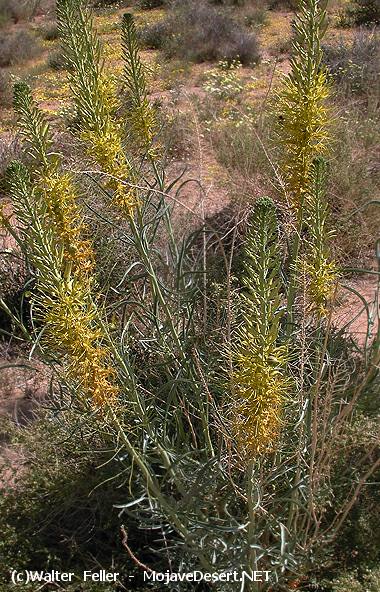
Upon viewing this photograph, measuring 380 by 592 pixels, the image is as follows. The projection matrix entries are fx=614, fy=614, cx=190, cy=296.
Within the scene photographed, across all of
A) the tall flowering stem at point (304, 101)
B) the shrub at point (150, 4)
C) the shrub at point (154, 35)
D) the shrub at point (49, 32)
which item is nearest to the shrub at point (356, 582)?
the tall flowering stem at point (304, 101)

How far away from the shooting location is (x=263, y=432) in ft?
4.99

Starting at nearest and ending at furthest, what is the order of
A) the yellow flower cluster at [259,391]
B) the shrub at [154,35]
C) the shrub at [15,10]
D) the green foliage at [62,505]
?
the yellow flower cluster at [259,391]
the green foliage at [62,505]
the shrub at [154,35]
the shrub at [15,10]

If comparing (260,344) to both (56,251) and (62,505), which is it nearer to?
(56,251)

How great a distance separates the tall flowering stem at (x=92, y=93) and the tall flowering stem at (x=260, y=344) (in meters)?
0.59

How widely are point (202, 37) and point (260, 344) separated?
10891 mm

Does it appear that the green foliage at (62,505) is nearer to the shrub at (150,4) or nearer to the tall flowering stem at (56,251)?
the tall flowering stem at (56,251)

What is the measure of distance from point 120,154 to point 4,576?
74.0 inches

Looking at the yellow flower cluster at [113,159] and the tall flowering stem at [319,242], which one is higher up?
the yellow flower cluster at [113,159]

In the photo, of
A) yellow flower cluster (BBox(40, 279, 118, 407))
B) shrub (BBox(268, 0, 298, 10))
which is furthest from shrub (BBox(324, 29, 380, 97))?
yellow flower cluster (BBox(40, 279, 118, 407))

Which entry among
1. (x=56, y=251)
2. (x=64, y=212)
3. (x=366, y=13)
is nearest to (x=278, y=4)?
(x=366, y=13)

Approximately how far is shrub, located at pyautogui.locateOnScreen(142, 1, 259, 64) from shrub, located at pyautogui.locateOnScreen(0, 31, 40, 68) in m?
2.52

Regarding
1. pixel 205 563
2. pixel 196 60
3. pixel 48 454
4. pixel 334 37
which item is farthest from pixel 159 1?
pixel 205 563

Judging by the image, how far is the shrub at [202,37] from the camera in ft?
34.3

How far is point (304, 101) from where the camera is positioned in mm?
1764
